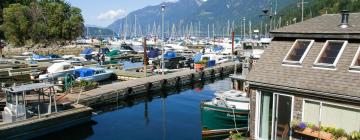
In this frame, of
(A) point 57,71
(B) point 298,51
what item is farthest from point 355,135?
(A) point 57,71

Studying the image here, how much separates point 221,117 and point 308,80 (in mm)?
9698

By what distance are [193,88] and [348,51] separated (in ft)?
111

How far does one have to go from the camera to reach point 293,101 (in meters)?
16.6

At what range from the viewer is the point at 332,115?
15.3m

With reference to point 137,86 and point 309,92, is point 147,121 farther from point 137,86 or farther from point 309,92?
point 309,92

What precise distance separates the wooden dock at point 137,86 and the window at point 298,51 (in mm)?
21526

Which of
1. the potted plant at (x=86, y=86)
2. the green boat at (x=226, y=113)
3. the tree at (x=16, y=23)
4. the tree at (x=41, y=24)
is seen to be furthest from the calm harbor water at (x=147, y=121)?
the tree at (x=16, y=23)

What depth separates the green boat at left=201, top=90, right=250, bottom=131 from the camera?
24706 mm

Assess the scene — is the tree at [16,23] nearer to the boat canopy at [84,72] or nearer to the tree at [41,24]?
the tree at [41,24]

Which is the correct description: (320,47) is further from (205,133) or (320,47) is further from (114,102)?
(114,102)

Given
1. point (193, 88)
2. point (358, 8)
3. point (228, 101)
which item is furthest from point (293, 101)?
point (358, 8)

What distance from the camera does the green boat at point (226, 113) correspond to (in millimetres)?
24706

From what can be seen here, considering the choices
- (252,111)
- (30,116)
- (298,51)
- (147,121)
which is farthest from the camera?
(147,121)

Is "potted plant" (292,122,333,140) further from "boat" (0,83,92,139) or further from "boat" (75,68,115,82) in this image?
"boat" (75,68,115,82)
